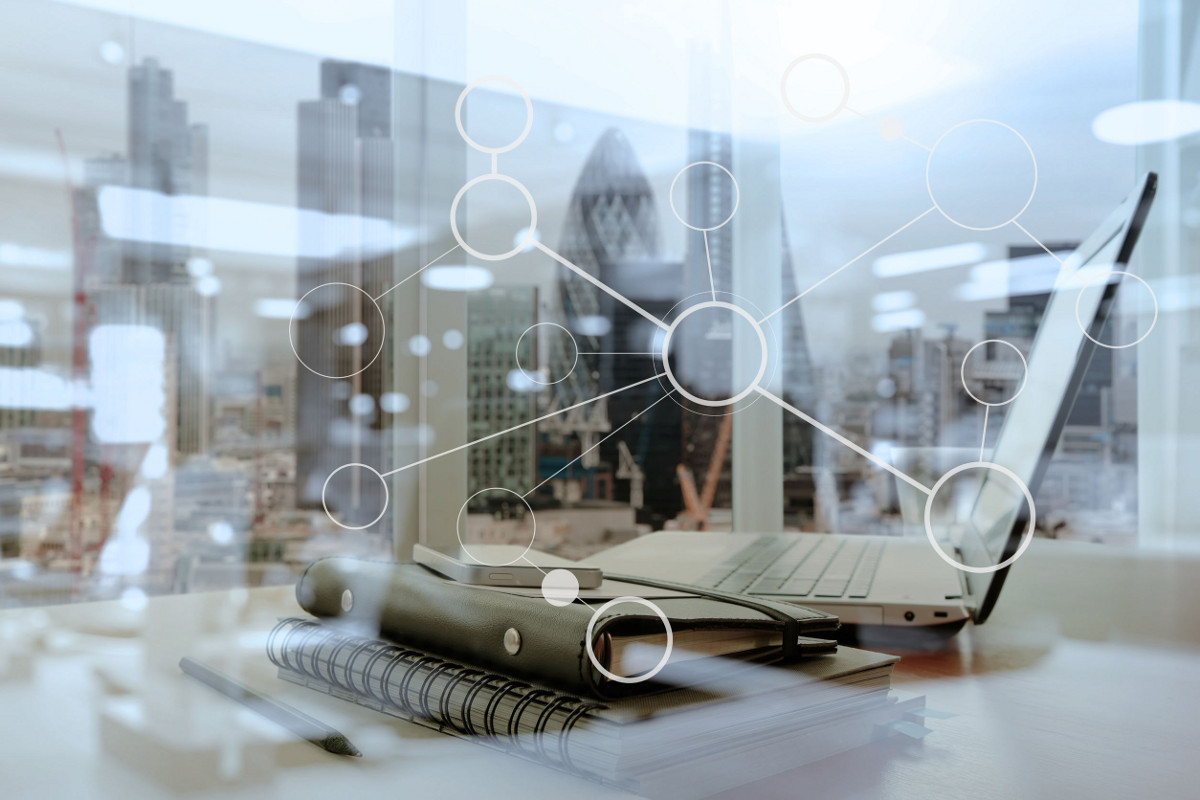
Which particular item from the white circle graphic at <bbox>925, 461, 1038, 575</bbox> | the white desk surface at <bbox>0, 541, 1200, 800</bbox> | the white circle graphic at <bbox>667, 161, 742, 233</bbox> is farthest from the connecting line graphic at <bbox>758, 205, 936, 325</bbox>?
the white desk surface at <bbox>0, 541, 1200, 800</bbox>

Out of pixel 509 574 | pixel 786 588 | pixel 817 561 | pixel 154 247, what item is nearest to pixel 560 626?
pixel 509 574

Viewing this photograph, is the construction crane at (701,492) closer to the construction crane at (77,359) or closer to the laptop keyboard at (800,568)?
the laptop keyboard at (800,568)

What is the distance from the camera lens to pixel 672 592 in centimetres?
46

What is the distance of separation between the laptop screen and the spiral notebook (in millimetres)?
213

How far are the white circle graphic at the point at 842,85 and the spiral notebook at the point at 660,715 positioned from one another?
0.51 metres

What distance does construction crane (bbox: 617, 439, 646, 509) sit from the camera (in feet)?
2.62

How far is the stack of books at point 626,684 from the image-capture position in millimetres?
313

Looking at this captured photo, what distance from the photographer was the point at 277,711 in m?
0.41

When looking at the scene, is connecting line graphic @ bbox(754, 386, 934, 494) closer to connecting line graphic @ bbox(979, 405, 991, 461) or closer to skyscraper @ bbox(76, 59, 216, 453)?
connecting line graphic @ bbox(979, 405, 991, 461)

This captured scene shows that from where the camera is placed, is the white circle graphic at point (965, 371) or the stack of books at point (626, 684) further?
the white circle graphic at point (965, 371)

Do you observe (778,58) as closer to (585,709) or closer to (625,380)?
(625,380)

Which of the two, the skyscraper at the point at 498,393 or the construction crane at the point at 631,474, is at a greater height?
the skyscraper at the point at 498,393
